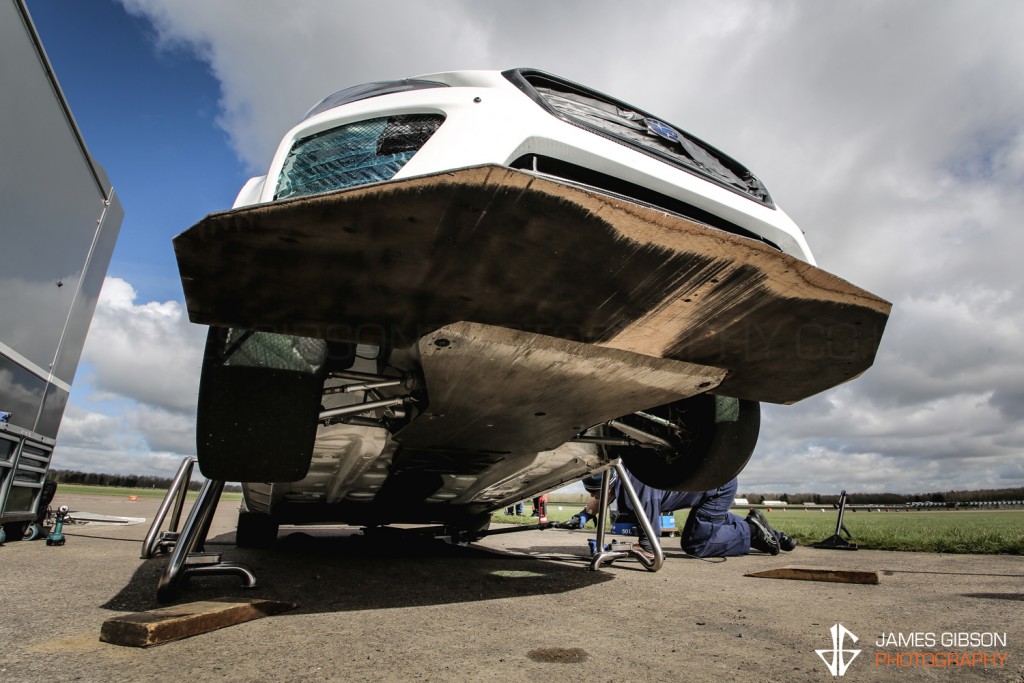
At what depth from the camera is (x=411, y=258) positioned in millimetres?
1296

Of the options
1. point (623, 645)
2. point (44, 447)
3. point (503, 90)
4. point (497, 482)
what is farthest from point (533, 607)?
point (44, 447)

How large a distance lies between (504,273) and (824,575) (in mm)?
2949

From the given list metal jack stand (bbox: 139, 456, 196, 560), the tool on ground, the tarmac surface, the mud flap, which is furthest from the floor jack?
the tool on ground

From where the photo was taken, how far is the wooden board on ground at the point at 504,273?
3.82 ft

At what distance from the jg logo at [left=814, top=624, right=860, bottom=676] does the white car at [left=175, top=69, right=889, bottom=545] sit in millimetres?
879

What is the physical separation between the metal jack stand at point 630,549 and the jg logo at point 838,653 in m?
1.52

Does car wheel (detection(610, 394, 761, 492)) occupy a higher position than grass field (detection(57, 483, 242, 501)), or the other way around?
car wheel (detection(610, 394, 761, 492))

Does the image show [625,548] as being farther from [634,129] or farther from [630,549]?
[634,129]

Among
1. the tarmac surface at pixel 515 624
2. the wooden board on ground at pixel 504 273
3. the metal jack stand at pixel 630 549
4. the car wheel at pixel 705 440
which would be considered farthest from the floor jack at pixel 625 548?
the wooden board on ground at pixel 504 273

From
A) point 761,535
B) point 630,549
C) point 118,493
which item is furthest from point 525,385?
point 118,493

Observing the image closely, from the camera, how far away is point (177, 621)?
1.52 metres

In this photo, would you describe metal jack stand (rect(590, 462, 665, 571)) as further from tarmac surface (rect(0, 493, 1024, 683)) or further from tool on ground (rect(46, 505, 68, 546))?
tool on ground (rect(46, 505, 68, 546))

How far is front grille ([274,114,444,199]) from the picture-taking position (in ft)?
A: 5.15

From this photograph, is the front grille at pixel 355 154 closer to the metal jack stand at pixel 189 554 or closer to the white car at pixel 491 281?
the white car at pixel 491 281
